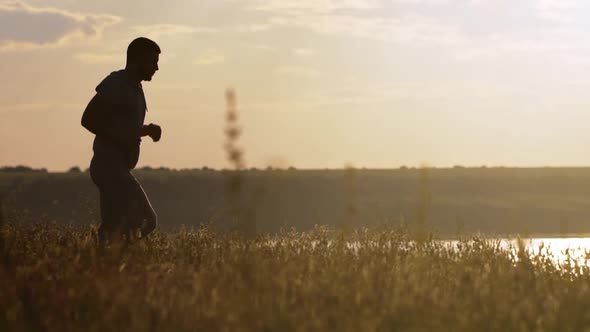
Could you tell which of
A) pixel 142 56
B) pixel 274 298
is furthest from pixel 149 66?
pixel 274 298

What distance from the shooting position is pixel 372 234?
11.1 metres

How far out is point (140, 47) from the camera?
30.0ft

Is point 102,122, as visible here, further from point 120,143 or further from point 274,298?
point 274,298

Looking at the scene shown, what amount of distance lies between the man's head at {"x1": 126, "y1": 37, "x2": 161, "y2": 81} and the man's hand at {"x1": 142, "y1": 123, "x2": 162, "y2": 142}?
50 cm

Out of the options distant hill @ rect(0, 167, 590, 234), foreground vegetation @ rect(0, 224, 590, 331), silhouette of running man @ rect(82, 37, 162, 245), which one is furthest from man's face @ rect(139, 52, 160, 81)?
distant hill @ rect(0, 167, 590, 234)

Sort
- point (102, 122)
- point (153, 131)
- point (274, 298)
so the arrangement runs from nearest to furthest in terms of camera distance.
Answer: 1. point (274, 298)
2. point (102, 122)
3. point (153, 131)

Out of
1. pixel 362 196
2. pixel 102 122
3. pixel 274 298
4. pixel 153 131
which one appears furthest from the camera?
pixel 362 196

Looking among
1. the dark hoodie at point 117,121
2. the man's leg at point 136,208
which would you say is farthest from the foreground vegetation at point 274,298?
the dark hoodie at point 117,121

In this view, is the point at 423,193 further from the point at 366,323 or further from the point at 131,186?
the point at 131,186

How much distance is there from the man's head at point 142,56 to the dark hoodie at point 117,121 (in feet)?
0.45

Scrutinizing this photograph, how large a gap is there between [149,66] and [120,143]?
0.77 metres

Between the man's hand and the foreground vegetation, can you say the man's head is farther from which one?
the foreground vegetation

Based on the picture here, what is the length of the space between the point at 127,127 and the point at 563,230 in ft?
12.9

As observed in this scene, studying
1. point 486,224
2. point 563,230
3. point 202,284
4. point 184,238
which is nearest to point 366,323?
point 202,284
